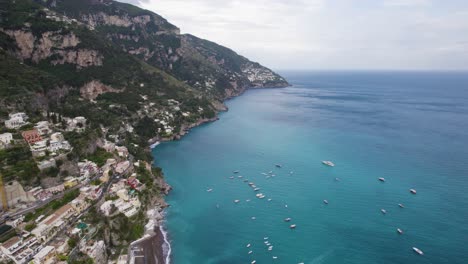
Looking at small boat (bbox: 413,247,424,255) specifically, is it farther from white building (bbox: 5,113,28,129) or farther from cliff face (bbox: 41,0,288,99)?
cliff face (bbox: 41,0,288,99)

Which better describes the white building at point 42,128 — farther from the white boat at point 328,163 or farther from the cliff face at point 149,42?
the cliff face at point 149,42

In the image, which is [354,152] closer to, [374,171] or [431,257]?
[374,171]

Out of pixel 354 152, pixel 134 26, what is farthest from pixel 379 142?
pixel 134 26

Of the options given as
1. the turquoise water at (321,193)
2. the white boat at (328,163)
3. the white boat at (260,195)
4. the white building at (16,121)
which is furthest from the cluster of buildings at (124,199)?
the white boat at (328,163)

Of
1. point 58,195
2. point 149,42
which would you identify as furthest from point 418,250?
point 149,42

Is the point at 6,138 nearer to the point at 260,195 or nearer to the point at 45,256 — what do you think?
the point at 45,256

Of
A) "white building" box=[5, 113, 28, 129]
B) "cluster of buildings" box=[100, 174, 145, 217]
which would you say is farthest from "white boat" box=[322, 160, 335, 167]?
"white building" box=[5, 113, 28, 129]
